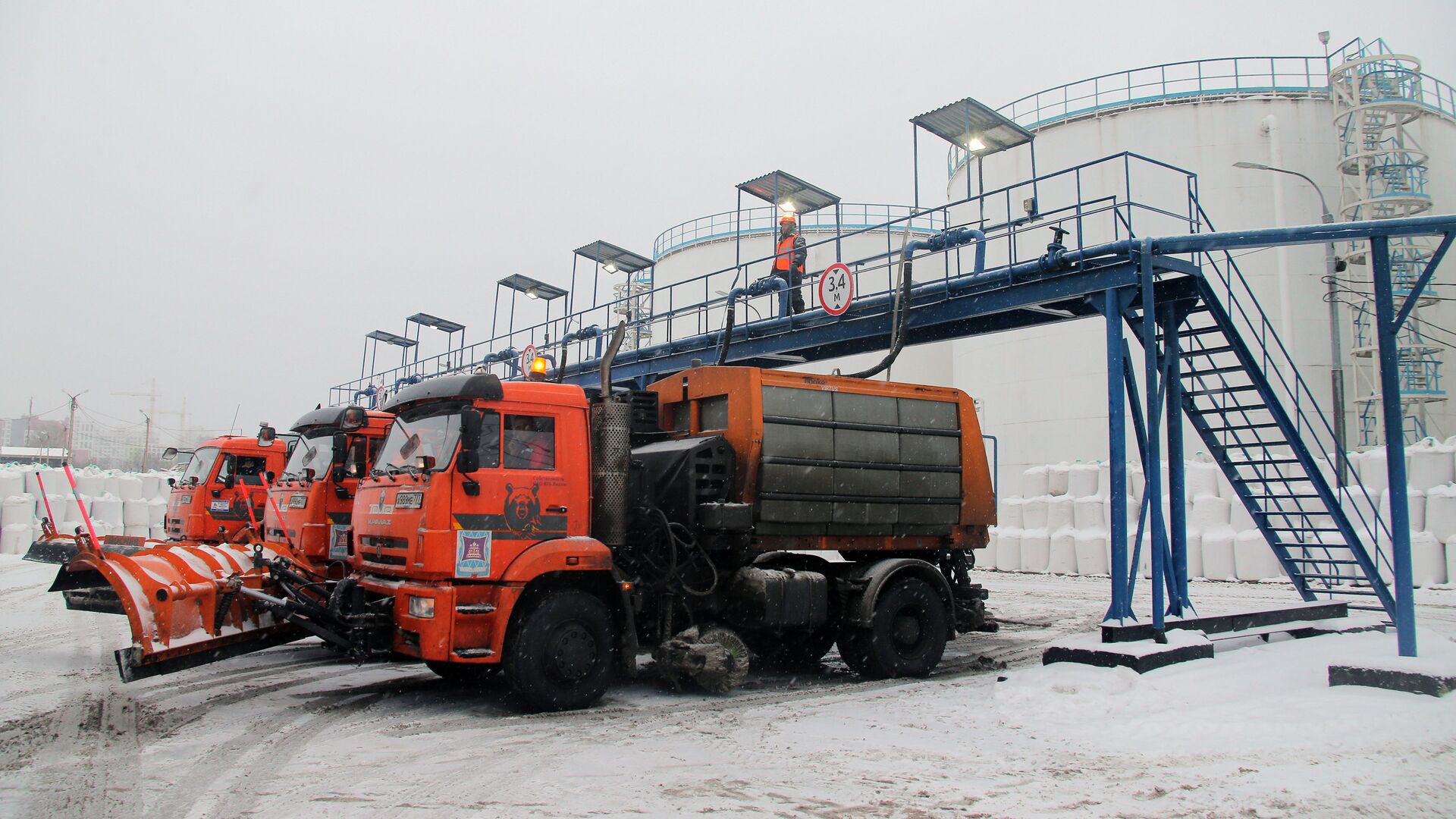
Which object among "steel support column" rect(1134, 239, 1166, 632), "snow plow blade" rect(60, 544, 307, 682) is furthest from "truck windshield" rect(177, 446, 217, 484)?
"steel support column" rect(1134, 239, 1166, 632)

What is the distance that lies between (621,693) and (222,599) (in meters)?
3.54

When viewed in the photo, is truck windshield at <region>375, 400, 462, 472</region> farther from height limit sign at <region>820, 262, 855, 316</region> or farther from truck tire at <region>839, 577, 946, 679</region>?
height limit sign at <region>820, 262, 855, 316</region>

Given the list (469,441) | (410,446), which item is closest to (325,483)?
(410,446)

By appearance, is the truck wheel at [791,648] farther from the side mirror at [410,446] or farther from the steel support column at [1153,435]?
the side mirror at [410,446]

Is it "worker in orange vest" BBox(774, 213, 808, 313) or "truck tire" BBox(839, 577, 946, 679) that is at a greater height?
"worker in orange vest" BBox(774, 213, 808, 313)

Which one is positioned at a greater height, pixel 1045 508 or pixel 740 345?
pixel 740 345

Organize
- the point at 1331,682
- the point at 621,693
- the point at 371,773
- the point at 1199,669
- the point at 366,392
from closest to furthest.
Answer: the point at 371,773 → the point at 1331,682 → the point at 1199,669 → the point at 621,693 → the point at 366,392

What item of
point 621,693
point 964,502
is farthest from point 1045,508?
point 621,693

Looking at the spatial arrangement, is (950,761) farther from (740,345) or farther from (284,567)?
(740,345)

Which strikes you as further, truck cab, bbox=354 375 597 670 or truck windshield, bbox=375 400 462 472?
truck windshield, bbox=375 400 462 472

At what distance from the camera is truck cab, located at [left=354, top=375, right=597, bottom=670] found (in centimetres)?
742

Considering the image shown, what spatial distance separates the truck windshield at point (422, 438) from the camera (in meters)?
7.72

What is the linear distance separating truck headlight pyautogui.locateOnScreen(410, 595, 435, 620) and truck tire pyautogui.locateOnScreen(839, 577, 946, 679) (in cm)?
422

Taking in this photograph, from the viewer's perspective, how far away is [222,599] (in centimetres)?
776
